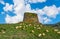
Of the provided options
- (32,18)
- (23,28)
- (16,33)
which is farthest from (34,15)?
(16,33)

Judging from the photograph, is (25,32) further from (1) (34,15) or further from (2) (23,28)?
(1) (34,15)

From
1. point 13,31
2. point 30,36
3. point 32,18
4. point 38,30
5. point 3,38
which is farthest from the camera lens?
point 32,18

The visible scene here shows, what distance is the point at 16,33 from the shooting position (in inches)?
614

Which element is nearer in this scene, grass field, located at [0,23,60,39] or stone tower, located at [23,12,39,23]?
grass field, located at [0,23,60,39]

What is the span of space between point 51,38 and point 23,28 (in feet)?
9.10

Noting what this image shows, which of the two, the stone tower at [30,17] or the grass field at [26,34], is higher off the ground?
the stone tower at [30,17]

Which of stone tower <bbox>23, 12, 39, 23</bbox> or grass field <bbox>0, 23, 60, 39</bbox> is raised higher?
stone tower <bbox>23, 12, 39, 23</bbox>

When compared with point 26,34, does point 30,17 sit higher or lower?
higher

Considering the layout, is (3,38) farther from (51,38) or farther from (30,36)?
(51,38)

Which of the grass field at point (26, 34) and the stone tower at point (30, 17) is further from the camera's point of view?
the stone tower at point (30, 17)

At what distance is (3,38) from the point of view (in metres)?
14.2

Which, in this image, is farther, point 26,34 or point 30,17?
point 30,17

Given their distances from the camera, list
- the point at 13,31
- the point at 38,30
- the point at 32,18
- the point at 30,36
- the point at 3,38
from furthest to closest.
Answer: the point at 32,18
the point at 38,30
the point at 13,31
the point at 30,36
the point at 3,38

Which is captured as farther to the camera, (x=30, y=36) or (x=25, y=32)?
(x=25, y=32)
